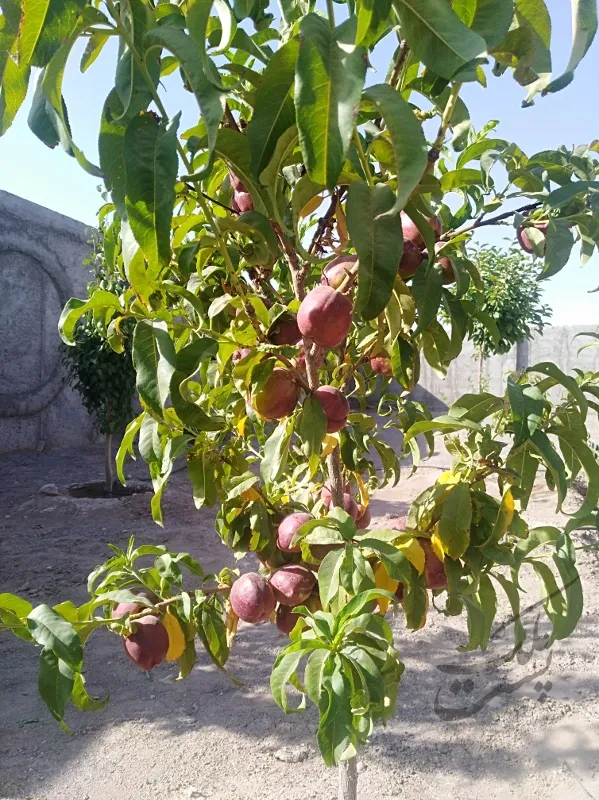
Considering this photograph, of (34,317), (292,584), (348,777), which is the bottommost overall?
(348,777)

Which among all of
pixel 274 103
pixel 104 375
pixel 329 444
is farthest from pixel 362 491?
pixel 104 375

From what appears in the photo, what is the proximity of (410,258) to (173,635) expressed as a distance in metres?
0.66

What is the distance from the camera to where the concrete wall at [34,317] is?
23.5ft

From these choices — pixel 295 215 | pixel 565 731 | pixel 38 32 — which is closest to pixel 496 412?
pixel 295 215

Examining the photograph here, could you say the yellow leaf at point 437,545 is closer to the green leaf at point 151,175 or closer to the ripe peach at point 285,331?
the ripe peach at point 285,331

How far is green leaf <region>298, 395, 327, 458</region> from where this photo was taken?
805 mm

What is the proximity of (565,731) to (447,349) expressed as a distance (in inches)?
64.7

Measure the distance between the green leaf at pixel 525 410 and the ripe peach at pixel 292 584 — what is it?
0.40 m

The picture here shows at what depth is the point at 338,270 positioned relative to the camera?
778 mm

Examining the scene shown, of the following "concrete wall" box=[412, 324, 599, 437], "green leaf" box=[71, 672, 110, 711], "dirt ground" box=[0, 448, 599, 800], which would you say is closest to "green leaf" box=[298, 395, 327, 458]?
"green leaf" box=[71, 672, 110, 711]

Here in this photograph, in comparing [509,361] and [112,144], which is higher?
[509,361]

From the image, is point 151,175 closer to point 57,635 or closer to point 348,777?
point 57,635

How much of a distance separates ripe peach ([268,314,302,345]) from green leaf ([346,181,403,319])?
268mm

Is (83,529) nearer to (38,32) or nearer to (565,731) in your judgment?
(565,731)
